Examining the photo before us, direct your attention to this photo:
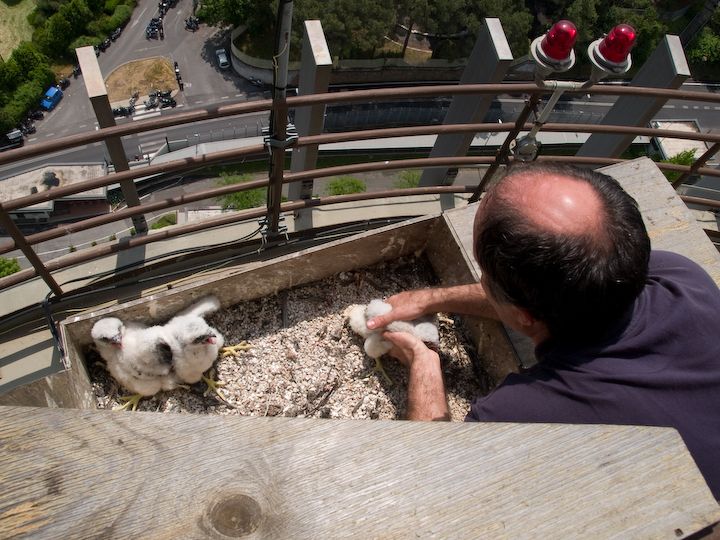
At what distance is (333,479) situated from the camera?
3.60 ft

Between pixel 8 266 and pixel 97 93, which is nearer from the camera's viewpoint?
pixel 97 93

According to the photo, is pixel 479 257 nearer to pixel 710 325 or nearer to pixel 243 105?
pixel 710 325

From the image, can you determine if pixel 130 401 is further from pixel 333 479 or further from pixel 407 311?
pixel 333 479

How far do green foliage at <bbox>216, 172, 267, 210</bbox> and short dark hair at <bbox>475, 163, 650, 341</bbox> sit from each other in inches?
751

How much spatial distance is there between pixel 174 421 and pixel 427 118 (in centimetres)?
2611

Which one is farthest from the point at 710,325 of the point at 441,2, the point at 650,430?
the point at 441,2

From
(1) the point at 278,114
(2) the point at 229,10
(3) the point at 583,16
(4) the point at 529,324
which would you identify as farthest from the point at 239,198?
(4) the point at 529,324

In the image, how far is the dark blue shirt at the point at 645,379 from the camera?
6.30ft

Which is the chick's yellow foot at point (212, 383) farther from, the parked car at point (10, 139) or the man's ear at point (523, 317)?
the parked car at point (10, 139)

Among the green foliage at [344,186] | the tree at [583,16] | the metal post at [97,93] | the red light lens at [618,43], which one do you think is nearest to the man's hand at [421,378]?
the metal post at [97,93]

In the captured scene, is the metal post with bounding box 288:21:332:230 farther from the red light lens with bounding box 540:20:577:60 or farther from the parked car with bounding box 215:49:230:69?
the parked car with bounding box 215:49:230:69

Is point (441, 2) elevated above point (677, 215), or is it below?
below

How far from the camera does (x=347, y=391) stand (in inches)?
130

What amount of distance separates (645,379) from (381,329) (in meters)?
1.60
